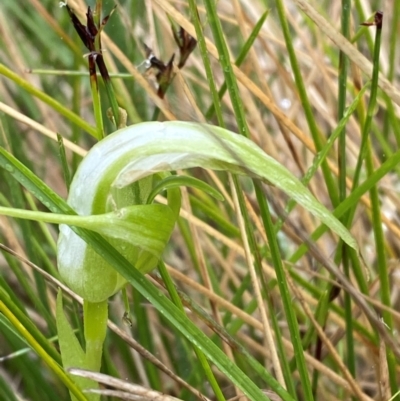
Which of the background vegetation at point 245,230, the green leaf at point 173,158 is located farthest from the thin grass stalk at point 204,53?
the green leaf at point 173,158

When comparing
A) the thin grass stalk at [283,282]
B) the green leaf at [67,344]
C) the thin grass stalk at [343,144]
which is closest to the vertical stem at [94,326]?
the green leaf at [67,344]

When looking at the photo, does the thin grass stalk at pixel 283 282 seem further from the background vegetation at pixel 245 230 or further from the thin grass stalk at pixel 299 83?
the thin grass stalk at pixel 299 83

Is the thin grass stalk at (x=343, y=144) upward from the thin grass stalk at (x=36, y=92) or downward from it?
downward

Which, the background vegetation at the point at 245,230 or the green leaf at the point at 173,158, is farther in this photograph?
the background vegetation at the point at 245,230

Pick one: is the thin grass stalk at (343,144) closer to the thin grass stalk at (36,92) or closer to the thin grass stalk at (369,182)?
the thin grass stalk at (369,182)

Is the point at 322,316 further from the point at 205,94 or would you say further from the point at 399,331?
the point at 205,94

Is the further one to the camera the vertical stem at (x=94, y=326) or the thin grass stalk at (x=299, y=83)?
the thin grass stalk at (x=299, y=83)

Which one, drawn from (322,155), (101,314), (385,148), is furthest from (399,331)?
(101,314)

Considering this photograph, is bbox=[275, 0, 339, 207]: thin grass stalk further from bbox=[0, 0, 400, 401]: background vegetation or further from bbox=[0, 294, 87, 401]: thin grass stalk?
bbox=[0, 294, 87, 401]: thin grass stalk

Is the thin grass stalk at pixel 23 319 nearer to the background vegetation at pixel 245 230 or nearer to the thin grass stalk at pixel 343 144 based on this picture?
the background vegetation at pixel 245 230

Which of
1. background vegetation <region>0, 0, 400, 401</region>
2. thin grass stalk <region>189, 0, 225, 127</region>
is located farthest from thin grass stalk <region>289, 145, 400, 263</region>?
thin grass stalk <region>189, 0, 225, 127</region>

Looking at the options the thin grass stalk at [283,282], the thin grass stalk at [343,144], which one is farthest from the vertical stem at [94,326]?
the thin grass stalk at [343,144]
